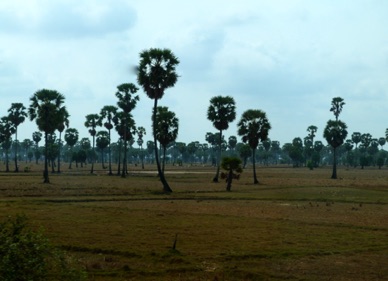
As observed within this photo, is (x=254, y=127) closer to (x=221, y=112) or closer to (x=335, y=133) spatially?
(x=221, y=112)

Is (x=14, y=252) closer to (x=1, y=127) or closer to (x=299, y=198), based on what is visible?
(x=299, y=198)

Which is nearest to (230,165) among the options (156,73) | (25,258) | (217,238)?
(156,73)

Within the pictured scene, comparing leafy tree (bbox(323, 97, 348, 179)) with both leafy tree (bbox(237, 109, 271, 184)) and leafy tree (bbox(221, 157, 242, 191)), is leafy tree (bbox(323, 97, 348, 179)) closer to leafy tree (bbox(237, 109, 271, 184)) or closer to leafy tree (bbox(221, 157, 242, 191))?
leafy tree (bbox(237, 109, 271, 184))

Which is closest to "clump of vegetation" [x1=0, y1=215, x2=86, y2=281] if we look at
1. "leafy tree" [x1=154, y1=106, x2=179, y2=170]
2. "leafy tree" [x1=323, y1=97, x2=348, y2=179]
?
"leafy tree" [x1=154, y1=106, x2=179, y2=170]

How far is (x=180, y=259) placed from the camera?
1823cm

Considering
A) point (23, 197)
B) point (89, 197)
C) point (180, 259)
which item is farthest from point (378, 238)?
point (23, 197)

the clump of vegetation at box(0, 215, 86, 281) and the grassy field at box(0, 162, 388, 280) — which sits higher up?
the clump of vegetation at box(0, 215, 86, 281)

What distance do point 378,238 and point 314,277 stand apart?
9.49 metres

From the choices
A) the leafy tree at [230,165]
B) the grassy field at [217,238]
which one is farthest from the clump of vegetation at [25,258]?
the leafy tree at [230,165]

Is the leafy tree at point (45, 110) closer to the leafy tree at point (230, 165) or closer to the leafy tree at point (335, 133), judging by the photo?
the leafy tree at point (230, 165)

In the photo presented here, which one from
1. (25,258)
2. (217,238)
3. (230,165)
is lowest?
(217,238)

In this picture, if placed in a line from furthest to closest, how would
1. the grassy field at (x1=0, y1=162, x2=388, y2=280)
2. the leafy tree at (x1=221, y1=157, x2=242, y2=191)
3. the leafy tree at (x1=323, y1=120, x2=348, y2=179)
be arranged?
the leafy tree at (x1=323, y1=120, x2=348, y2=179) < the leafy tree at (x1=221, y1=157, x2=242, y2=191) < the grassy field at (x1=0, y1=162, x2=388, y2=280)

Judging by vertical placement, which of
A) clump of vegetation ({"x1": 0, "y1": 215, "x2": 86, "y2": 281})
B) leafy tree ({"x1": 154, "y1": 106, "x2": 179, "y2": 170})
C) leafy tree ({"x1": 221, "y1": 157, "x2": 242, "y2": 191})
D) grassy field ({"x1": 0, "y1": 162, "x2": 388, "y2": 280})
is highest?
leafy tree ({"x1": 154, "y1": 106, "x2": 179, "y2": 170})

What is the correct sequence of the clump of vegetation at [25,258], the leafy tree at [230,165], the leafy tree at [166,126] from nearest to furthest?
1. the clump of vegetation at [25,258]
2. the leafy tree at [230,165]
3. the leafy tree at [166,126]
